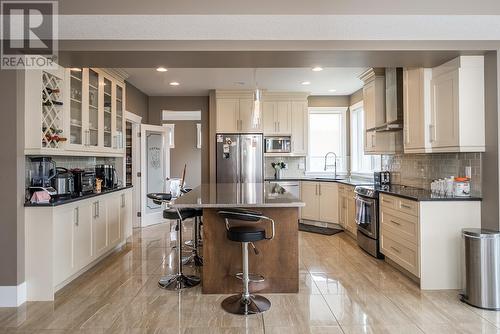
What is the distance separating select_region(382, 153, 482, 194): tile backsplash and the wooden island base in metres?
1.87

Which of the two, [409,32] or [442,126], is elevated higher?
[409,32]

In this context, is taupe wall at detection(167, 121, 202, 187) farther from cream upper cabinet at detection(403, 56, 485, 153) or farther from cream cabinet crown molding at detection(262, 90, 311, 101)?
cream upper cabinet at detection(403, 56, 485, 153)

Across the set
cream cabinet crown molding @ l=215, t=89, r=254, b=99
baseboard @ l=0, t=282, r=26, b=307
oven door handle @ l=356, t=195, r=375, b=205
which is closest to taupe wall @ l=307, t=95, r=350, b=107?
cream cabinet crown molding @ l=215, t=89, r=254, b=99

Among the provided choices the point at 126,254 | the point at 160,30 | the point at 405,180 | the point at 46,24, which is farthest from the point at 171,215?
the point at 405,180

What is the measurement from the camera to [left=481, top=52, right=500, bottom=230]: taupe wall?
2.98 meters

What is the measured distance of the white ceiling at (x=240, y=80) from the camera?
5000 millimetres

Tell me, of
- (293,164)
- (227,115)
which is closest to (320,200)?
(293,164)

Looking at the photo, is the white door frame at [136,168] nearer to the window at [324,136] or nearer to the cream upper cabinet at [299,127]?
the cream upper cabinet at [299,127]

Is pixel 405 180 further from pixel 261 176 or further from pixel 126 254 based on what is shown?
pixel 126 254

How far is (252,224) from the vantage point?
3150mm

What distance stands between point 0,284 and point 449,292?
4.14 metres

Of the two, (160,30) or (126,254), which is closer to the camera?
(160,30)

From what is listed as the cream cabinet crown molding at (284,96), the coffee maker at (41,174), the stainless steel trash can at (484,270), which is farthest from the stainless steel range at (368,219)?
the coffee maker at (41,174)

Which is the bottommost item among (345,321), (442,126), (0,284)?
(345,321)
